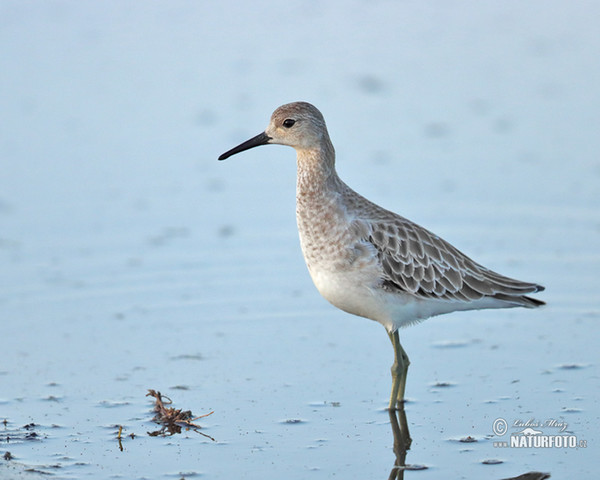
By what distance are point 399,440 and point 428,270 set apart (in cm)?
144

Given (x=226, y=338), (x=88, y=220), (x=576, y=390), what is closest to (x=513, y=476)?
(x=576, y=390)

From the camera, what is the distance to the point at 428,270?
8.37 metres

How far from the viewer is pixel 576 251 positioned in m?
11.0

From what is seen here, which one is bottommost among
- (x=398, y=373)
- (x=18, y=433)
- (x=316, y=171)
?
(x=18, y=433)

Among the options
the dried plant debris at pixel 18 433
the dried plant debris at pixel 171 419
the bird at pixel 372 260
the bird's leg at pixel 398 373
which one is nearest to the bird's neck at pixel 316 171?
the bird at pixel 372 260

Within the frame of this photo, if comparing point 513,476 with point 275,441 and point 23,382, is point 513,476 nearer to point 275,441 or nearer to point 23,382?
point 275,441

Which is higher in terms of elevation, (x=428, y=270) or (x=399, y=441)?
(x=428, y=270)

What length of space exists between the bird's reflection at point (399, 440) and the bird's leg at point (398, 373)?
74 mm

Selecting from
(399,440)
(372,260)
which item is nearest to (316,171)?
(372,260)

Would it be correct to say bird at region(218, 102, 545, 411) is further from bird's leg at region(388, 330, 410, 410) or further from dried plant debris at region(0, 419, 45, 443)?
dried plant debris at region(0, 419, 45, 443)

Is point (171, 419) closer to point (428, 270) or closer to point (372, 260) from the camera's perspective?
point (372, 260)

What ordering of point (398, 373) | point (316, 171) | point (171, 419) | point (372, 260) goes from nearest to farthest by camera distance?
point (171, 419)
point (372, 260)
point (398, 373)
point (316, 171)

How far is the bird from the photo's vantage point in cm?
808

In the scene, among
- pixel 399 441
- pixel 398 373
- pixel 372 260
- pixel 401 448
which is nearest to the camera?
pixel 401 448
